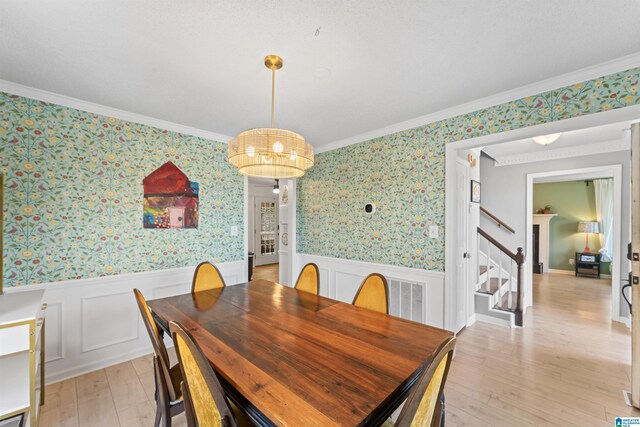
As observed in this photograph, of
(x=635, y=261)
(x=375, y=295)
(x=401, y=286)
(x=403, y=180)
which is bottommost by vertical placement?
(x=401, y=286)

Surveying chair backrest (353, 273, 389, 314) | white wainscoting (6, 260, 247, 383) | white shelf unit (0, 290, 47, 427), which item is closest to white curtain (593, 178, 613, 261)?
chair backrest (353, 273, 389, 314)

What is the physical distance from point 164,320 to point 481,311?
3.87m

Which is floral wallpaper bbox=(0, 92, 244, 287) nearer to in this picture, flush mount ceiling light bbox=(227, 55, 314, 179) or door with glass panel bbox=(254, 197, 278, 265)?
flush mount ceiling light bbox=(227, 55, 314, 179)

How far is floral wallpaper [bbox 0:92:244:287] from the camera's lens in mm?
2168

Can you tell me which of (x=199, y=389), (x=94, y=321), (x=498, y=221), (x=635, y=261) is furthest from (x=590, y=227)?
(x=94, y=321)

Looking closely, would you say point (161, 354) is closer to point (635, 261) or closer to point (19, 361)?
point (19, 361)

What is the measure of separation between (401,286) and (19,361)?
10.6ft

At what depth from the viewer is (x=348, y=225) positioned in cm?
357

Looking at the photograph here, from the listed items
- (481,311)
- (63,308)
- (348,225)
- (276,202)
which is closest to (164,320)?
(63,308)

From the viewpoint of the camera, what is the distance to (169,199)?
9.71 ft

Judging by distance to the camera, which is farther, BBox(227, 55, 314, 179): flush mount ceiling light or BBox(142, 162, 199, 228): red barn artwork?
BBox(142, 162, 199, 228): red barn artwork

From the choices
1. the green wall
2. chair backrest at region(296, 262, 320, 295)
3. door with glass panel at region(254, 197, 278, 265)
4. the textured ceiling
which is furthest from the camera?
door with glass panel at region(254, 197, 278, 265)

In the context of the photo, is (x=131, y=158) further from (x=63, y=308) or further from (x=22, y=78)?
(x=63, y=308)

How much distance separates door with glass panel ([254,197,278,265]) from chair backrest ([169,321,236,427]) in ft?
21.6
